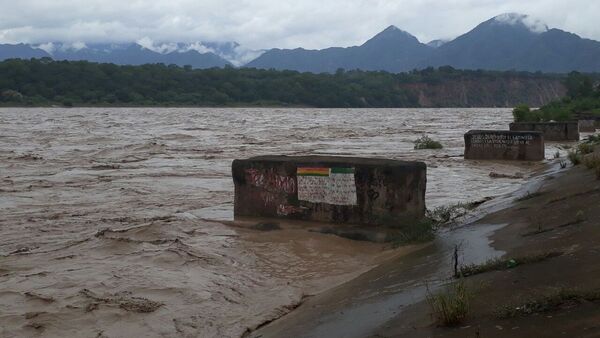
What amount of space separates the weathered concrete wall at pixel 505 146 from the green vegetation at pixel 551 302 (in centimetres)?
1694

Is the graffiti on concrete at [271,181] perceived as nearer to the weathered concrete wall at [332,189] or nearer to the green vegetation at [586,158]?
the weathered concrete wall at [332,189]

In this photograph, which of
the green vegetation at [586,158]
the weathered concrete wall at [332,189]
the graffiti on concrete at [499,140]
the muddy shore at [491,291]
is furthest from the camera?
the graffiti on concrete at [499,140]

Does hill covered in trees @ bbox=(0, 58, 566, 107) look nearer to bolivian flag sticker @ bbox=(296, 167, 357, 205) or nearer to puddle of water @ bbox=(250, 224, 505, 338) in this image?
bolivian flag sticker @ bbox=(296, 167, 357, 205)

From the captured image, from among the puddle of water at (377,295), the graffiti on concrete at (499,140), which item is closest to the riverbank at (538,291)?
the puddle of water at (377,295)

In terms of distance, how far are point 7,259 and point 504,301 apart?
6438 millimetres

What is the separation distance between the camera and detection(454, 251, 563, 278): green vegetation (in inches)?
241

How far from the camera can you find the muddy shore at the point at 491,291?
446 centimetres

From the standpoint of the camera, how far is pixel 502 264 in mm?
6230

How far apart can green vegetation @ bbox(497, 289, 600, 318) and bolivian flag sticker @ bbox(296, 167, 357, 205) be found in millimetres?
5238

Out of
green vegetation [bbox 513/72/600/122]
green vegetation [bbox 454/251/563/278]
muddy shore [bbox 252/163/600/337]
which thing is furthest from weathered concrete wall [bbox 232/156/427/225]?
green vegetation [bbox 513/72/600/122]

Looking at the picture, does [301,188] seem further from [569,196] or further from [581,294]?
[581,294]

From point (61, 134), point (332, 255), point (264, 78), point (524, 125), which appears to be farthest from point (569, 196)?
point (264, 78)

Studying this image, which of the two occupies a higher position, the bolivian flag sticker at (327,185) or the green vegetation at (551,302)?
the bolivian flag sticker at (327,185)

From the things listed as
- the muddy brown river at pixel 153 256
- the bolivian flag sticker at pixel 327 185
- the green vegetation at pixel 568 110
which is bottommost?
the muddy brown river at pixel 153 256
